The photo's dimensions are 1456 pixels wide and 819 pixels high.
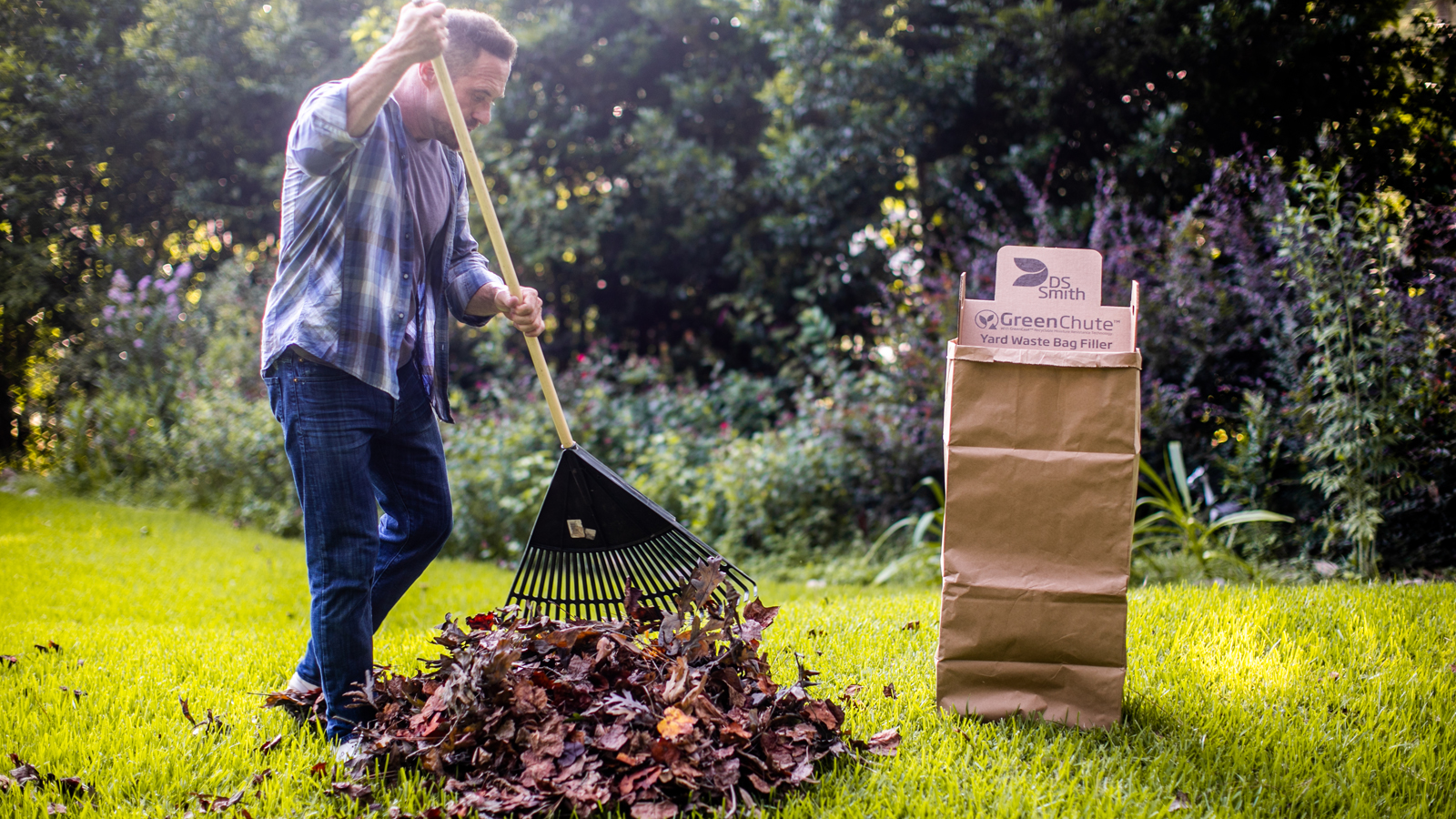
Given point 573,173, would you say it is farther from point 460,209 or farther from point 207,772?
point 207,772

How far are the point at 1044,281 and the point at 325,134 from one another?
1698mm

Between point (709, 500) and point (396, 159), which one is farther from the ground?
point (396, 159)

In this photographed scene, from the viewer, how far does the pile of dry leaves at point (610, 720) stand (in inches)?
64.4

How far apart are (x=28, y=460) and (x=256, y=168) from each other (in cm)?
376

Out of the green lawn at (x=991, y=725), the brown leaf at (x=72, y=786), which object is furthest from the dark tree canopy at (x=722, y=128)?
the brown leaf at (x=72, y=786)

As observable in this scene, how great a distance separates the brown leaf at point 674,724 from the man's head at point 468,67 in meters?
1.54

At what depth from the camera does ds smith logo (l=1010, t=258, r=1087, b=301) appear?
201 centimetres

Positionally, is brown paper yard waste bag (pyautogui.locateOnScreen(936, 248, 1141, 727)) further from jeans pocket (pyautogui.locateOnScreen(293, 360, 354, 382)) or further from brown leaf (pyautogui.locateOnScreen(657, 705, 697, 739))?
jeans pocket (pyautogui.locateOnScreen(293, 360, 354, 382))

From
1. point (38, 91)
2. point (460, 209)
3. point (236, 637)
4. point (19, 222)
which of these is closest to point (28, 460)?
point (19, 222)

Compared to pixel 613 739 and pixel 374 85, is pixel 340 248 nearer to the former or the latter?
pixel 374 85

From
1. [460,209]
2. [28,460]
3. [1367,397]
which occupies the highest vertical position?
[460,209]

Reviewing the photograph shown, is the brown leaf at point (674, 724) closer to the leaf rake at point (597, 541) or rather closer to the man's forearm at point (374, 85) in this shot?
the leaf rake at point (597, 541)

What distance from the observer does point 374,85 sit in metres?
1.82

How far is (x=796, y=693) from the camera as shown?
1924 millimetres
